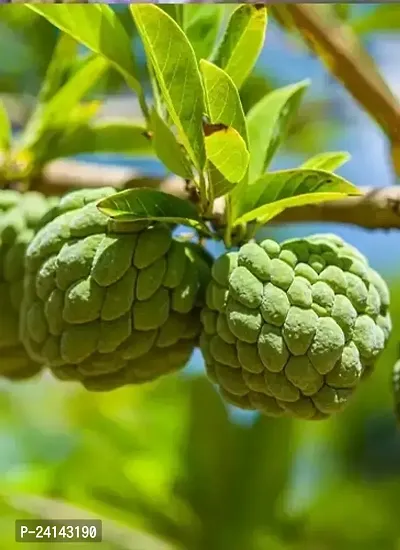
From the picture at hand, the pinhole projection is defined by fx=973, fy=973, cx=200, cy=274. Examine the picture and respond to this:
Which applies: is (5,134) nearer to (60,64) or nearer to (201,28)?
(60,64)

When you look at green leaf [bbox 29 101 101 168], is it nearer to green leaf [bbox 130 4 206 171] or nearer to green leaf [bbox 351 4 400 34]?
green leaf [bbox 130 4 206 171]

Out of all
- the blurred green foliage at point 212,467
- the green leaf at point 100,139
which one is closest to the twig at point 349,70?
the green leaf at point 100,139

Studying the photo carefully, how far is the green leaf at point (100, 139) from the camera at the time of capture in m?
1.23

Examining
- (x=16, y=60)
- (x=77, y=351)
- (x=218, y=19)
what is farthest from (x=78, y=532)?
(x=16, y=60)

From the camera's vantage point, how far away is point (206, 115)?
88 cm

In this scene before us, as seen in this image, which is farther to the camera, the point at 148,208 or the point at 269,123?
the point at 269,123

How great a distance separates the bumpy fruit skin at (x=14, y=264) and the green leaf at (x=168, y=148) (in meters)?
0.18

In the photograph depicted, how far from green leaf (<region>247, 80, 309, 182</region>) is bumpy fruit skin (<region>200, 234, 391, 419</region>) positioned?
0.11 metres

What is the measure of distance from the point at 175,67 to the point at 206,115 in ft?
0.17

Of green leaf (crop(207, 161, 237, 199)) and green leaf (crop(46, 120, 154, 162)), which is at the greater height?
green leaf (crop(46, 120, 154, 162))

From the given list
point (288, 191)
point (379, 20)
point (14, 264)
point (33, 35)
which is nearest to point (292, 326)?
point (288, 191)

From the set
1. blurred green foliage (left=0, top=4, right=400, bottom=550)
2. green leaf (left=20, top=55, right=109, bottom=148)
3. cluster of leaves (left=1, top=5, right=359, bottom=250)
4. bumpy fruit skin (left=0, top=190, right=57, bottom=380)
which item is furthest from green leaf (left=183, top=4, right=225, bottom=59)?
blurred green foliage (left=0, top=4, right=400, bottom=550)

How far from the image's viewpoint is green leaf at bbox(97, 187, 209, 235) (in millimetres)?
876

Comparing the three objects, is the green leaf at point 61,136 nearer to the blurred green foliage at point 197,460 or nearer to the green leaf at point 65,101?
the green leaf at point 65,101
